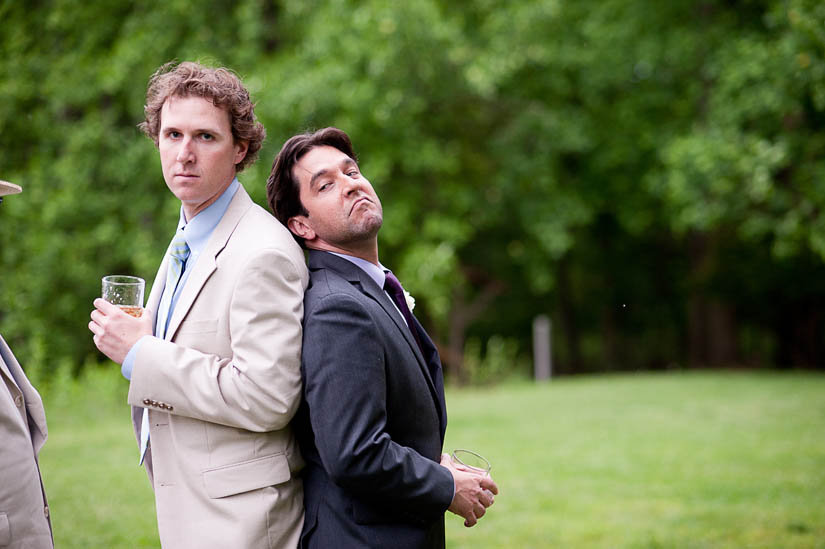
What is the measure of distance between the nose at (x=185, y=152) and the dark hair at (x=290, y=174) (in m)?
0.32

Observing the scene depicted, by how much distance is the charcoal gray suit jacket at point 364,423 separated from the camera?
2.45 meters

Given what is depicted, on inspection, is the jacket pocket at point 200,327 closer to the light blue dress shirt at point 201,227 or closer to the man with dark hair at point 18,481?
the light blue dress shirt at point 201,227

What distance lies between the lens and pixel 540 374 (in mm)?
19156

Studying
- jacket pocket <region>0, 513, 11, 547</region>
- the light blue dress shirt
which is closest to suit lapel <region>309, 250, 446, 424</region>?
the light blue dress shirt

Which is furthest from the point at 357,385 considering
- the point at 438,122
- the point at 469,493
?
the point at 438,122

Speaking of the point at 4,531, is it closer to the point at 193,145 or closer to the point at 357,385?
the point at 357,385

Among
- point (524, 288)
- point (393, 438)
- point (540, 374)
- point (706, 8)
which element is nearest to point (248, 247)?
point (393, 438)

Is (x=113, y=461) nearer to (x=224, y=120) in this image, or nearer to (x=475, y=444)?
(x=475, y=444)

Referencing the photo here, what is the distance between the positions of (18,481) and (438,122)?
52.9 feet

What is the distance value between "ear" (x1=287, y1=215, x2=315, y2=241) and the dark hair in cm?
2

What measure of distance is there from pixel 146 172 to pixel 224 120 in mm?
15003

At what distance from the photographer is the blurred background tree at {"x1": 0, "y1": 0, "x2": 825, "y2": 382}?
1507 centimetres

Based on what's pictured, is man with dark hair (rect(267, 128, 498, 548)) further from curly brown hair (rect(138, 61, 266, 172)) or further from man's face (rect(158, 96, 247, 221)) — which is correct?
man's face (rect(158, 96, 247, 221))

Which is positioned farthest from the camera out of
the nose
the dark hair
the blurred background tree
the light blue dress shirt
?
the blurred background tree
